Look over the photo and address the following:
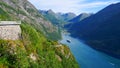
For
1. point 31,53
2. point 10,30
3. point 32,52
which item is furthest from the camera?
point 32,52

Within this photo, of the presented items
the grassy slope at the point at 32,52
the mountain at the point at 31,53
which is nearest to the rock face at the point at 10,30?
the mountain at the point at 31,53

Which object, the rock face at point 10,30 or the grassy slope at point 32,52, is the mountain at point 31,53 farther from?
the rock face at point 10,30

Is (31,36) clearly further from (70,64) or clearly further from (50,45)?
(70,64)

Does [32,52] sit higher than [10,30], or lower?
lower

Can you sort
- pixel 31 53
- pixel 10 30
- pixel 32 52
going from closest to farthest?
pixel 10 30 < pixel 31 53 < pixel 32 52

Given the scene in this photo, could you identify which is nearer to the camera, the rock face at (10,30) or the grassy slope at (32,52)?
the grassy slope at (32,52)

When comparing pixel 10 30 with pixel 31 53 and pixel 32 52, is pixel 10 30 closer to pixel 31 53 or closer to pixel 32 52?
pixel 31 53

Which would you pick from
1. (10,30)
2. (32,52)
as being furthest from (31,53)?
(10,30)

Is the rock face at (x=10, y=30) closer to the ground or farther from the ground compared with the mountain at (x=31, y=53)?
farther from the ground

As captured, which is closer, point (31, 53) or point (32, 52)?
point (31, 53)

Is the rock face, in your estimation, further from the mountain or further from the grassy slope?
the grassy slope
